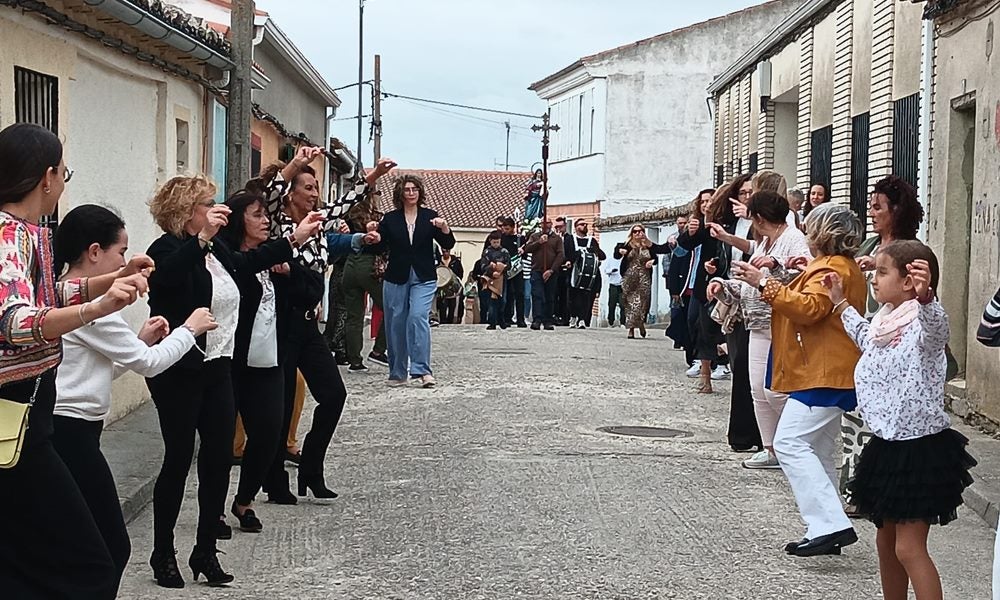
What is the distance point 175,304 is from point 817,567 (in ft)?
10.6

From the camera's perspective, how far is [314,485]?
8508mm

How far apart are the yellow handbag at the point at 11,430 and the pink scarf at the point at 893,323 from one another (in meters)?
3.42

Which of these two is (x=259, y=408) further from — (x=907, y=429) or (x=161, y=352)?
(x=907, y=429)

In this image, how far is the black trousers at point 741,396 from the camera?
398 inches

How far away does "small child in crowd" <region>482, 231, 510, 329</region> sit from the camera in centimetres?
2525

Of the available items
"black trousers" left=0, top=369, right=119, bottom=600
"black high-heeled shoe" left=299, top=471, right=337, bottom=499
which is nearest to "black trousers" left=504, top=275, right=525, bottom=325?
"black high-heeled shoe" left=299, top=471, right=337, bottom=499

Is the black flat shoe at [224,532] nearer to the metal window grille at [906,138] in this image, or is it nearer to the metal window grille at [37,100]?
the metal window grille at [37,100]

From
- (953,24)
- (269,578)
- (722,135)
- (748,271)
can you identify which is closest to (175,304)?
(269,578)

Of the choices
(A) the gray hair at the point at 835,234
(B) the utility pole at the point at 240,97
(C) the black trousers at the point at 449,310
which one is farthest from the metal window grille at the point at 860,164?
(C) the black trousers at the point at 449,310

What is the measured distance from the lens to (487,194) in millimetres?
74188

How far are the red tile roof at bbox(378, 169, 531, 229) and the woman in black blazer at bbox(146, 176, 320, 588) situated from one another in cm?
6248

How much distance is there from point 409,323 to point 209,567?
7.63 metres

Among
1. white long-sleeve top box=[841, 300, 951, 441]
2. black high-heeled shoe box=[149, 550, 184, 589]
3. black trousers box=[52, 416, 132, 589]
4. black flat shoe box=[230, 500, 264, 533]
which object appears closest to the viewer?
black trousers box=[52, 416, 132, 589]

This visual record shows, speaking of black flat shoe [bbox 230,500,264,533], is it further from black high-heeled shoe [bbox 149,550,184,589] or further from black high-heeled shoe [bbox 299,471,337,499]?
black high-heeled shoe [bbox 149,550,184,589]
